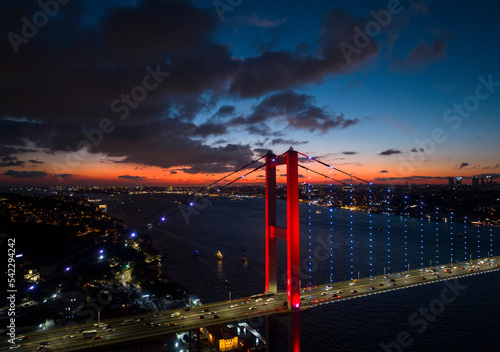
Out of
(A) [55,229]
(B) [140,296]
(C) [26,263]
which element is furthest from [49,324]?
(A) [55,229]

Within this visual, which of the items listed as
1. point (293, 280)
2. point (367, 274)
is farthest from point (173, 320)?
point (367, 274)

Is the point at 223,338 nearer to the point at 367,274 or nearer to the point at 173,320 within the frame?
the point at 173,320

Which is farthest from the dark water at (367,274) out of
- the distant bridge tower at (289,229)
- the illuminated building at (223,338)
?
the distant bridge tower at (289,229)

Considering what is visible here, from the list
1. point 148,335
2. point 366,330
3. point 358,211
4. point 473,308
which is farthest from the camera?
point 358,211

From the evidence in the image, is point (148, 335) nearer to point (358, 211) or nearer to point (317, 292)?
point (317, 292)

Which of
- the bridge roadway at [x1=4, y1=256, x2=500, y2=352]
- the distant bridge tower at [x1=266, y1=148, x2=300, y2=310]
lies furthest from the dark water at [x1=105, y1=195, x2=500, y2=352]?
the distant bridge tower at [x1=266, y1=148, x2=300, y2=310]

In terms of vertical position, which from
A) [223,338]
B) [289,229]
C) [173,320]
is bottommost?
[223,338]

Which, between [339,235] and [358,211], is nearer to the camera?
[339,235]

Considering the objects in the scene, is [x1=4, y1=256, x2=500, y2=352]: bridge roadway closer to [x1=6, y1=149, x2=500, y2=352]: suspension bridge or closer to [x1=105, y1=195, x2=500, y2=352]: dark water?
[x1=6, y1=149, x2=500, y2=352]: suspension bridge
